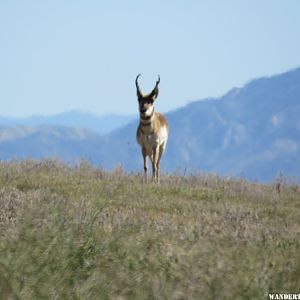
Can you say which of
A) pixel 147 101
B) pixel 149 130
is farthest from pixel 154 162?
pixel 147 101

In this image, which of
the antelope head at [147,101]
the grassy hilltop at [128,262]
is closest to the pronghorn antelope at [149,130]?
the antelope head at [147,101]

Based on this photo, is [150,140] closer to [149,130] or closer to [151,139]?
[151,139]

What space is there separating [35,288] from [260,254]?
2.37m

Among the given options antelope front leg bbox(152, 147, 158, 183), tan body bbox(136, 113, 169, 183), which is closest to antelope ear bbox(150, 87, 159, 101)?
tan body bbox(136, 113, 169, 183)

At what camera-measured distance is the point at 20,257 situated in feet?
19.7

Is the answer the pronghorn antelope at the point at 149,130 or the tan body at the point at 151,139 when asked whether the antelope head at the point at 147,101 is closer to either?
the pronghorn antelope at the point at 149,130

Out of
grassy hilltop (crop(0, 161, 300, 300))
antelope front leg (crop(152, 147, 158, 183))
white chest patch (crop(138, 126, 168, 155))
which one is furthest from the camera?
white chest patch (crop(138, 126, 168, 155))

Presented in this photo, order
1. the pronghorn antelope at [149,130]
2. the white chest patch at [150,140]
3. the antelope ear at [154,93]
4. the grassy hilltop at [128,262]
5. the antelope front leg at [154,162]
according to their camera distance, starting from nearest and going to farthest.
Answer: the grassy hilltop at [128,262] → the antelope front leg at [154,162] → the pronghorn antelope at [149,130] → the white chest patch at [150,140] → the antelope ear at [154,93]

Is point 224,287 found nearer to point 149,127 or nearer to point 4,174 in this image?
point 4,174

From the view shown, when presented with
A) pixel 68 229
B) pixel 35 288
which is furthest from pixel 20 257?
pixel 68 229

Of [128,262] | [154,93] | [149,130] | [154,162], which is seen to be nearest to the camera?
[128,262]

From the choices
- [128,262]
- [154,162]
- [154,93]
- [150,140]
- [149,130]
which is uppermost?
[154,93]

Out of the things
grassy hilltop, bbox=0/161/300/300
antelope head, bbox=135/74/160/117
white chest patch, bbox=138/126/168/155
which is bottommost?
grassy hilltop, bbox=0/161/300/300

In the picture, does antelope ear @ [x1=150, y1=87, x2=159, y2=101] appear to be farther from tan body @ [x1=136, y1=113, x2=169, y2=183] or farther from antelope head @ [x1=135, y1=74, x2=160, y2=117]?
tan body @ [x1=136, y1=113, x2=169, y2=183]
